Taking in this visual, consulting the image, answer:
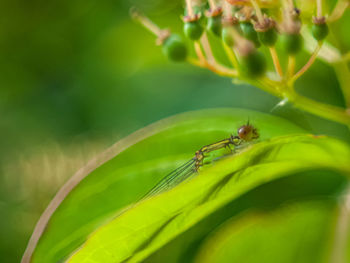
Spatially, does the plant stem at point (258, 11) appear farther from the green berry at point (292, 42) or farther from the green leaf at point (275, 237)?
the green leaf at point (275, 237)

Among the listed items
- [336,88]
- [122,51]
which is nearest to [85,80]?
[122,51]

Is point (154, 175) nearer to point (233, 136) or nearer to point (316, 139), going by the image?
point (233, 136)

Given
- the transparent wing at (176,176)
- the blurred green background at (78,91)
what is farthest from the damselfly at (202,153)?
the blurred green background at (78,91)

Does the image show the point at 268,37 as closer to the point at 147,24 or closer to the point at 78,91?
the point at 147,24

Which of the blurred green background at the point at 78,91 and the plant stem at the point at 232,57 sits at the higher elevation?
the blurred green background at the point at 78,91

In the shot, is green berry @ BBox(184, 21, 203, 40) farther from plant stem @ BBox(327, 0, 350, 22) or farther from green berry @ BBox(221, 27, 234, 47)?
plant stem @ BBox(327, 0, 350, 22)
